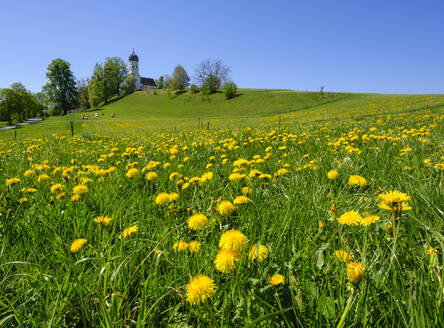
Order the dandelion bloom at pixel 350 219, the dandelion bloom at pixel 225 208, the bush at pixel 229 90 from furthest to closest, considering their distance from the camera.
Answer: the bush at pixel 229 90
the dandelion bloom at pixel 225 208
the dandelion bloom at pixel 350 219

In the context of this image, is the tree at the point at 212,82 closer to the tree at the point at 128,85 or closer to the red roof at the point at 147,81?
the tree at the point at 128,85

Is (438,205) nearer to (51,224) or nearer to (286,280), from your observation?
(286,280)

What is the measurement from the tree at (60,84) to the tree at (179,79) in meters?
26.8

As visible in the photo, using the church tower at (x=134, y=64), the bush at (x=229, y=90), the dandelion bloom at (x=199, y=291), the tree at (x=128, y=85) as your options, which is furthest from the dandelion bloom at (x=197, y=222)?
the church tower at (x=134, y=64)

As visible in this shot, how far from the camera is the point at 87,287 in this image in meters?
1.00

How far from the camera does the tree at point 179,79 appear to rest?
75.1 m

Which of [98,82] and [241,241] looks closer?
[241,241]

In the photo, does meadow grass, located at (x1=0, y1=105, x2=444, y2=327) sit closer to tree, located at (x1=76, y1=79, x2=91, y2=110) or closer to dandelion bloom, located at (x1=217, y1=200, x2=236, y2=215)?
dandelion bloom, located at (x1=217, y1=200, x2=236, y2=215)

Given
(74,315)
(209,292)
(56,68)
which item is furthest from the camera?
(56,68)

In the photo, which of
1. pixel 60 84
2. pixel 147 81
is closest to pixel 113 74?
pixel 60 84

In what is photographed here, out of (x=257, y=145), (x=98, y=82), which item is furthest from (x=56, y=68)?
(x=257, y=145)

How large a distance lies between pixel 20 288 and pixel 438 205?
2.28 metres

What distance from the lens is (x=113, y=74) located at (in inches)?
3073

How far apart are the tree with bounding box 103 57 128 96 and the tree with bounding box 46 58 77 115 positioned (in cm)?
1095
